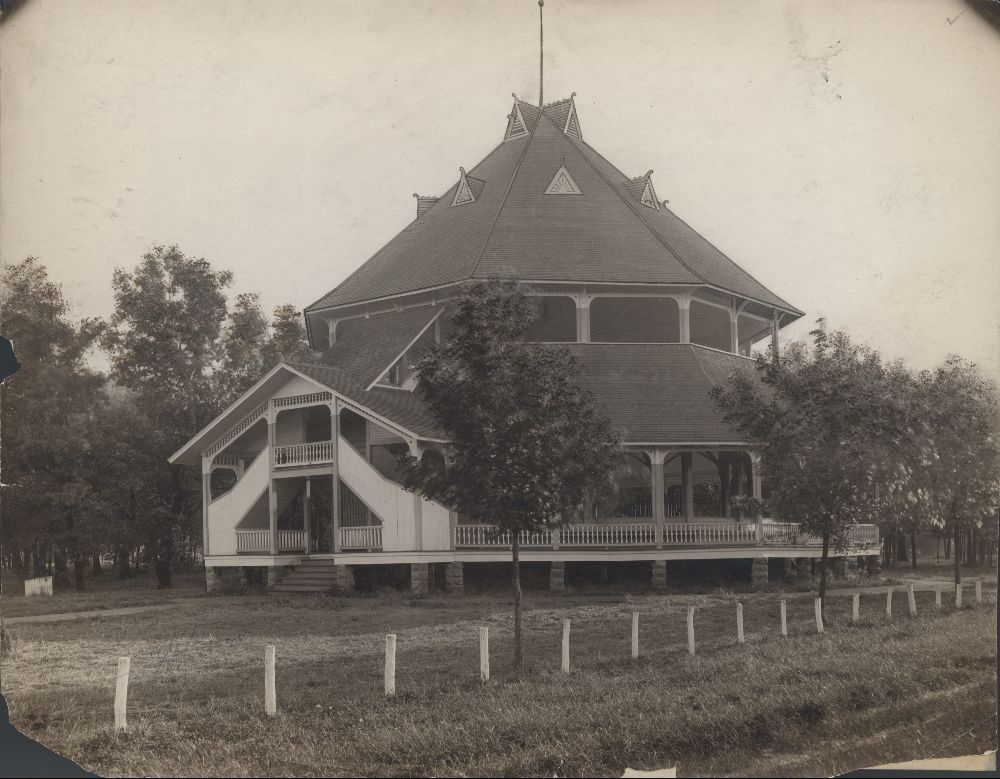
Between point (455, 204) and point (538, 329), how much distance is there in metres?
2.82

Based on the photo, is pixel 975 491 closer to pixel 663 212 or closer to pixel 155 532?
pixel 663 212

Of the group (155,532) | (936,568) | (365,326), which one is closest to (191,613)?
(155,532)

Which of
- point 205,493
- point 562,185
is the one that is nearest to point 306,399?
point 205,493

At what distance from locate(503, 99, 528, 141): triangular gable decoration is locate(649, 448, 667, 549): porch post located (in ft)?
19.9

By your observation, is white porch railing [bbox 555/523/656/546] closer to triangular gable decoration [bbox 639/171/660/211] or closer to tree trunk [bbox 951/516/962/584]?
triangular gable decoration [bbox 639/171/660/211]

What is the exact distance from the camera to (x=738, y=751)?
8633 millimetres

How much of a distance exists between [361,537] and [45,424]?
23.9 ft

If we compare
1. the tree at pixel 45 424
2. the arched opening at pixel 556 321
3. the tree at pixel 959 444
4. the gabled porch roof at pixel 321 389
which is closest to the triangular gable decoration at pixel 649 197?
the arched opening at pixel 556 321

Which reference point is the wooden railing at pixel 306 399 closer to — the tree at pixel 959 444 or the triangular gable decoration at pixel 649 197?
the triangular gable decoration at pixel 649 197

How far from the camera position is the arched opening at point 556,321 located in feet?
55.5

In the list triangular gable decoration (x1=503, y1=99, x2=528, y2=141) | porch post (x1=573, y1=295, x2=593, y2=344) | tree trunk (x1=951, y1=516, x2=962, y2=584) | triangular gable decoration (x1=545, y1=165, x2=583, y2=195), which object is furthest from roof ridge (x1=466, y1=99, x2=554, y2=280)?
tree trunk (x1=951, y1=516, x2=962, y2=584)

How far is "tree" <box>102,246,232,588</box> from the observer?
11.6 m

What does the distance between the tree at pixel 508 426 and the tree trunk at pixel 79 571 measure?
6.62m

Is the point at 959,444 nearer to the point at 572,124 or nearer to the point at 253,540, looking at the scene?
the point at 572,124
